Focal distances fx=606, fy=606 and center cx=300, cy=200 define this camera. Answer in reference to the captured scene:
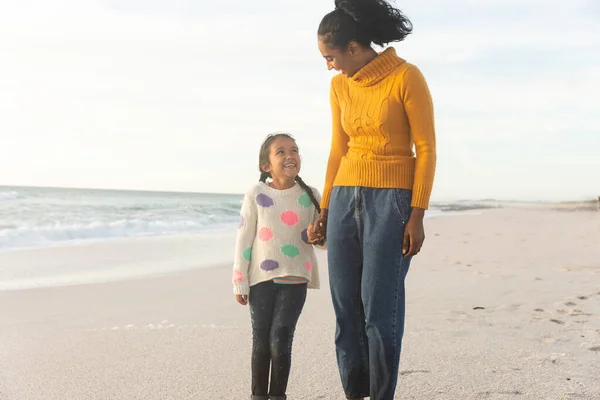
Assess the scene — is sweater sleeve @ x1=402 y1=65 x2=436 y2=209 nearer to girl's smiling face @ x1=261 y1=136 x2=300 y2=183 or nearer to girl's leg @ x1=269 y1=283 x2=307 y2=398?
girl's smiling face @ x1=261 y1=136 x2=300 y2=183

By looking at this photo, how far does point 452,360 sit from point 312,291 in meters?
2.17

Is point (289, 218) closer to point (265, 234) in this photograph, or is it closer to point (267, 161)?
point (265, 234)

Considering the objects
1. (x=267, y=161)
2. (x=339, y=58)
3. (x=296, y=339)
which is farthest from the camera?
(x=296, y=339)

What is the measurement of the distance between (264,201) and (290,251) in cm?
26

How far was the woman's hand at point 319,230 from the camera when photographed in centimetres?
263

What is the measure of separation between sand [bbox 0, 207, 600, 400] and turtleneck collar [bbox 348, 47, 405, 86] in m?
1.54

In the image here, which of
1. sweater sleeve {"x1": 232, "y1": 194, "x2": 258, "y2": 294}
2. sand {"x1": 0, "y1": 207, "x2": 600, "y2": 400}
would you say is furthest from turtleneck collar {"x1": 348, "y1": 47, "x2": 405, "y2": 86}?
sand {"x1": 0, "y1": 207, "x2": 600, "y2": 400}

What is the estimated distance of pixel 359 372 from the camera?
256 cm

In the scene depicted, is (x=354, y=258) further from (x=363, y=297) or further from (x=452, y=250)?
(x=452, y=250)

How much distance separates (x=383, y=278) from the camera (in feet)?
7.71

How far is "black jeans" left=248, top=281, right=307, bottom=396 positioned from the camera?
8.84 ft

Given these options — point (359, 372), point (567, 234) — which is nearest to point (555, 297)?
point (359, 372)

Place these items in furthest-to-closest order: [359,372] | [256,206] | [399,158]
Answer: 1. [256,206]
2. [359,372]
3. [399,158]

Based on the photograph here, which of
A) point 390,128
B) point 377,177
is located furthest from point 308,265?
point 390,128
